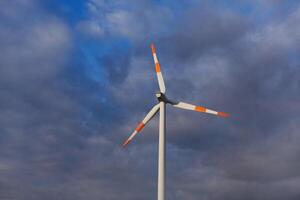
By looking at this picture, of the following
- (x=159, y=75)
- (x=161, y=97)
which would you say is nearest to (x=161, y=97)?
(x=161, y=97)

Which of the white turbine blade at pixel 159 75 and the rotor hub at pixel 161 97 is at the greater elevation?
the white turbine blade at pixel 159 75

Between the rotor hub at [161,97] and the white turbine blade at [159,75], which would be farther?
the white turbine blade at [159,75]

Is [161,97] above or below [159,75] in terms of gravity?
below

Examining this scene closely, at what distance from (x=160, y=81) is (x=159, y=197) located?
24138 mm

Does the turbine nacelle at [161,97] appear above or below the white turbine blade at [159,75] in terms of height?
below

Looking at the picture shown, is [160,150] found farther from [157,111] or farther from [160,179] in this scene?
[157,111]

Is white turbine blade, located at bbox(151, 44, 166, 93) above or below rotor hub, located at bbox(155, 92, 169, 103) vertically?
above

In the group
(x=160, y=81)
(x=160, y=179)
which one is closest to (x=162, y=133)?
(x=160, y=179)

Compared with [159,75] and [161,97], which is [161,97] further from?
[159,75]

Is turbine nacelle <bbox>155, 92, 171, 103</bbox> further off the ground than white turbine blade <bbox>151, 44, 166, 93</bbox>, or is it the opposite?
white turbine blade <bbox>151, 44, 166, 93</bbox>

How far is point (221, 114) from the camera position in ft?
254

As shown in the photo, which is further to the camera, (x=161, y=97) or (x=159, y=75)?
(x=159, y=75)

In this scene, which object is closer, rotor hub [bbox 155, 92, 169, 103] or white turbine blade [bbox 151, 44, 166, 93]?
rotor hub [bbox 155, 92, 169, 103]

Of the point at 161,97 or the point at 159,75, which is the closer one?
the point at 161,97
